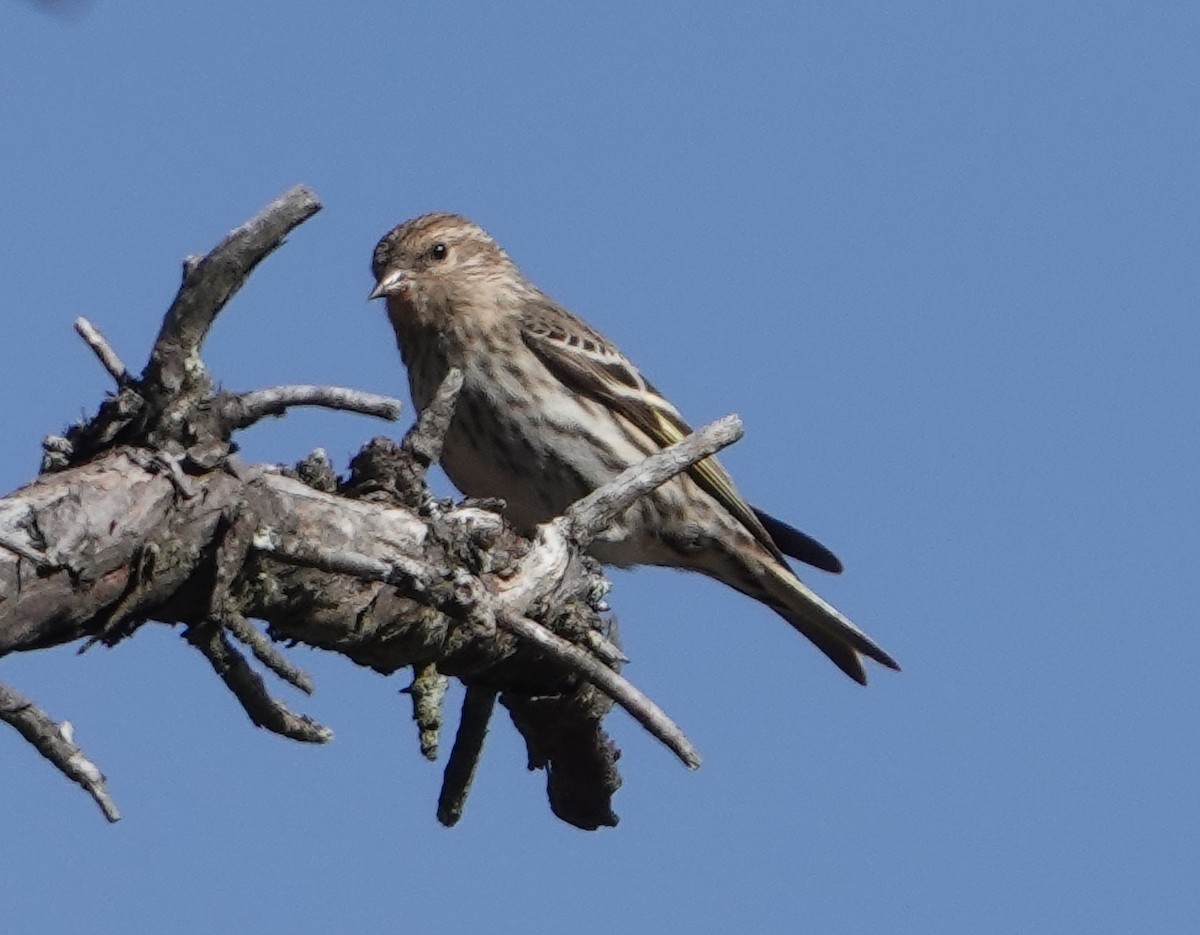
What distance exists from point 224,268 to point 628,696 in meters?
1.11

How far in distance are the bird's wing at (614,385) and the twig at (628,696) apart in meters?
4.24

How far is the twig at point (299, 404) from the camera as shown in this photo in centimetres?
361

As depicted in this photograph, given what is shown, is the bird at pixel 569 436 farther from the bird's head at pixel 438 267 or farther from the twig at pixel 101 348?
the twig at pixel 101 348

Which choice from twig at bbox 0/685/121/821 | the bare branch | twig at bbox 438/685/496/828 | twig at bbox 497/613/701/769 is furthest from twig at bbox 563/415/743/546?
twig at bbox 0/685/121/821

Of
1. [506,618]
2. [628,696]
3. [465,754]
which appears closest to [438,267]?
[465,754]

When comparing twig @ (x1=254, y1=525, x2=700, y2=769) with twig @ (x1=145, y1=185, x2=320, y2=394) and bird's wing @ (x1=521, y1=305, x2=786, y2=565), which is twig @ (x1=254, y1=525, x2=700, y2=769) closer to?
twig @ (x1=145, y1=185, x2=320, y2=394)

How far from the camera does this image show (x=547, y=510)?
756 centimetres

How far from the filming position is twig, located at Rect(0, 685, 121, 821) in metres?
3.25

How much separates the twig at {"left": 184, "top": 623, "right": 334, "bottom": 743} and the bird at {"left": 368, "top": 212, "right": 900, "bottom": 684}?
11.5 feet

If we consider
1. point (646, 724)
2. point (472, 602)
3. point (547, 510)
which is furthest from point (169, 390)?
point (547, 510)

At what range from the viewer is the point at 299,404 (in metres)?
3.60

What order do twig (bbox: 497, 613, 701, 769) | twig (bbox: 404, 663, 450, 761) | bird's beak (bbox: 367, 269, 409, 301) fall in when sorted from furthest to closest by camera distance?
bird's beak (bbox: 367, 269, 409, 301) → twig (bbox: 404, 663, 450, 761) → twig (bbox: 497, 613, 701, 769)

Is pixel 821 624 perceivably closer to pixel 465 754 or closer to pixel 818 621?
pixel 818 621

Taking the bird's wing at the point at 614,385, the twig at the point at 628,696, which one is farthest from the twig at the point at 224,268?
the bird's wing at the point at 614,385
